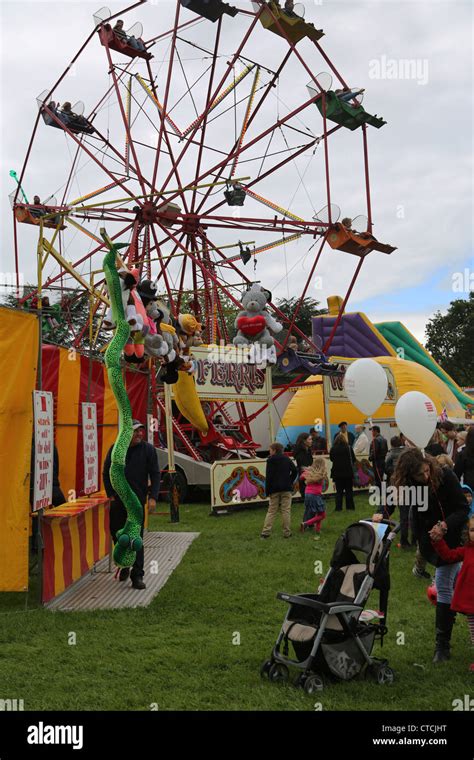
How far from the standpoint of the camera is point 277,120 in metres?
15.2

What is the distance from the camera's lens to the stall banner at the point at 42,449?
606 cm

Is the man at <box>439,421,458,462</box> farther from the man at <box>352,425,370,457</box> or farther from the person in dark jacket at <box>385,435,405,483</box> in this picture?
the man at <box>352,425,370,457</box>

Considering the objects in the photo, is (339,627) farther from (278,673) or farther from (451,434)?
(451,434)

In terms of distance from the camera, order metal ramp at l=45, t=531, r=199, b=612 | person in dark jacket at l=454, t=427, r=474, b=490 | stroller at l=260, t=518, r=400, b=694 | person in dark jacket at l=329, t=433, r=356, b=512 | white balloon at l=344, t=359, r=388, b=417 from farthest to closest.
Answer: person in dark jacket at l=329, t=433, r=356, b=512, white balloon at l=344, t=359, r=388, b=417, person in dark jacket at l=454, t=427, r=474, b=490, metal ramp at l=45, t=531, r=199, b=612, stroller at l=260, t=518, r=400, b=694

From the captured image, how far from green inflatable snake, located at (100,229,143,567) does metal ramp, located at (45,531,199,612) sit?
1.70 metres

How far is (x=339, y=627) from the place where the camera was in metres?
4.47

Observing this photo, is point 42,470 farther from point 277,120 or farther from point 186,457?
point 277,120

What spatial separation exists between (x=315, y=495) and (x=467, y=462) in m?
3.53

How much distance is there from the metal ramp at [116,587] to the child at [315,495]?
1.94 m

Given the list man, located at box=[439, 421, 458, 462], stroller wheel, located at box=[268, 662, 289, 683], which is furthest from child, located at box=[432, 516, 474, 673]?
man, located at box=[439, 421, 458, 462]

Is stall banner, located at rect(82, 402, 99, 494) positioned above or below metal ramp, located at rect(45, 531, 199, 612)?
above

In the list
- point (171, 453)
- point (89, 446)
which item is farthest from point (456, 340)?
point (89, 446)

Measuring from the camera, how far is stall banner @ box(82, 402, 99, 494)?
7895mm
